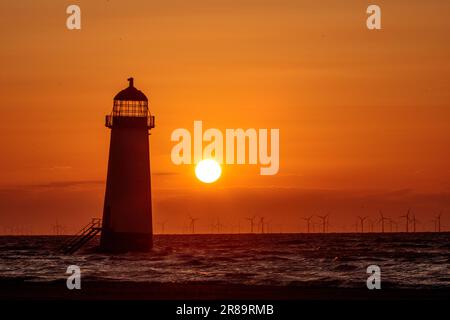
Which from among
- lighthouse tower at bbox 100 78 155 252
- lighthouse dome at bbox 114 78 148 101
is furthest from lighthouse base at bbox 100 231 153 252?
lighthouse dome at bbox 114 78 148 101

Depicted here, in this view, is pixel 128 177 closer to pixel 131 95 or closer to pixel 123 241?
pixel 123 241

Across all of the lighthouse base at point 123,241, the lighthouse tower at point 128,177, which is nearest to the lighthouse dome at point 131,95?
the lighthouse tower at point 128,177

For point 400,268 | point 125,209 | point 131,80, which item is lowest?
point 400,268

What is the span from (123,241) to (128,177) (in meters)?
4.63

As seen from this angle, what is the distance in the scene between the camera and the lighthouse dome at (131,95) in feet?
197

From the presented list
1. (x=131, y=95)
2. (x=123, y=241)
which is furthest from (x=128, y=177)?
(x=131, y=95)

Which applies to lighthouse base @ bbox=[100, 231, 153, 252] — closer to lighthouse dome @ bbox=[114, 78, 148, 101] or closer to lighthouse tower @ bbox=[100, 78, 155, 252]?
lighthouse tower @ bbox=[100, 78, 155, 252]

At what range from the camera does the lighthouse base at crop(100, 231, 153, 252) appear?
59.5m

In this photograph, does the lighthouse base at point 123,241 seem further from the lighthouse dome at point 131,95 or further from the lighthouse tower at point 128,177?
the lighthouse dome at point 131,95
